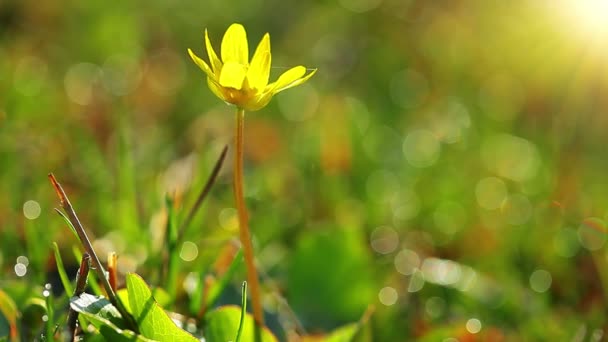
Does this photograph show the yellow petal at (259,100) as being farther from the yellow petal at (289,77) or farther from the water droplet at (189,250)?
the water droplet at (189,250)

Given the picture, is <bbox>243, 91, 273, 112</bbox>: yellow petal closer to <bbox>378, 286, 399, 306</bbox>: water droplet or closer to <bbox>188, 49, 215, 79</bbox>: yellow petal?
<bbox>188, 49, 215, 79</bbox>: yellow petal

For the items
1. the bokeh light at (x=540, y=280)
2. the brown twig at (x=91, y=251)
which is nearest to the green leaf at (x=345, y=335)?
the brown twig at (x=91, y=251)

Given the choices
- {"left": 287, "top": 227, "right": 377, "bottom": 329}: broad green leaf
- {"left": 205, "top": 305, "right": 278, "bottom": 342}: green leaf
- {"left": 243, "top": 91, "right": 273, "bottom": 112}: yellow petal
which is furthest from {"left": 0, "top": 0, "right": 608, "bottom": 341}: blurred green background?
{"left": 243, "top": 91, "right": 273, "bottom": 112}: yellow petal

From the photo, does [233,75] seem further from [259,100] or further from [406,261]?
[406,261]

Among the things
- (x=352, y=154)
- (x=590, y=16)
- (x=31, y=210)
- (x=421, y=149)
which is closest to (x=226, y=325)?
(x=31, y=210)

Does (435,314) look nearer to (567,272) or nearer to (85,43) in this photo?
(567,272)

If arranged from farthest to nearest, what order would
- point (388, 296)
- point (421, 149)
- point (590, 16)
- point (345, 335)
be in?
point (590, 16), point (421, 149), point (388, 296), point (345, 335)
